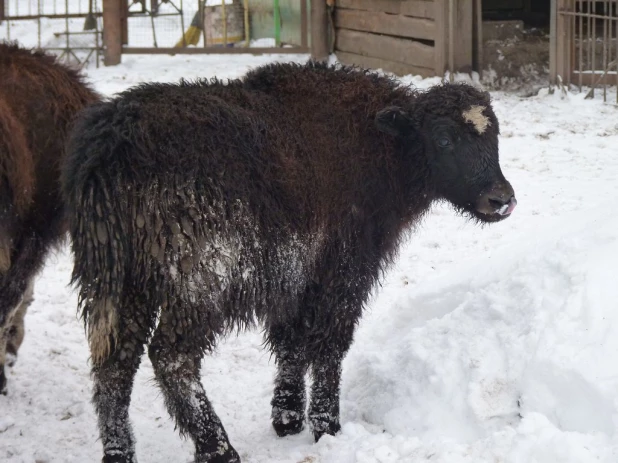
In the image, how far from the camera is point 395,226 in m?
5.13

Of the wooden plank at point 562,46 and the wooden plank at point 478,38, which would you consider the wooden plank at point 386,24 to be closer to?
the wooden plank at point 478,38

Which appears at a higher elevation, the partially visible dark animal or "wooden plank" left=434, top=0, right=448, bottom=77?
"wooden plank" left=434, top=0, right=448, bottom=77

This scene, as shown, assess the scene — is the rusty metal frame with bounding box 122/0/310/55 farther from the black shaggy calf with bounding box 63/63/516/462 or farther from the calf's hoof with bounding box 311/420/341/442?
the calf's hoof with bounding box 311/420/341/442

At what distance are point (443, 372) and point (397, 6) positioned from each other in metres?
9.29

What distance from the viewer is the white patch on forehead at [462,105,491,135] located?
492cm

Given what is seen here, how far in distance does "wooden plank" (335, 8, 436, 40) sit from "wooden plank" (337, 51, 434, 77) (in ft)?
1.38

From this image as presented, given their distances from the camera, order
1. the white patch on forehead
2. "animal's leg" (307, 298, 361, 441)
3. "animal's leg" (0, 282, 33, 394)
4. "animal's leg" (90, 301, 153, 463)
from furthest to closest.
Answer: "animal's leg" (0, 282, 33, 394) < "animal's leg" (307, 298, 361, 441) < the white patch on forehead < "animal's leg" (90, 301, 153, 463)

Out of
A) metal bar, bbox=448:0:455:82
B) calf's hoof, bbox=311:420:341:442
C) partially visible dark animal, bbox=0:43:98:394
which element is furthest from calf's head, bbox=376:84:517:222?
metal bar, bbox=448:0:455:82

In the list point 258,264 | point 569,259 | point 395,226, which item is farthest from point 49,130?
point 569,259

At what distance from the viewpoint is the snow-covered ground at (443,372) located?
4387 millimetres

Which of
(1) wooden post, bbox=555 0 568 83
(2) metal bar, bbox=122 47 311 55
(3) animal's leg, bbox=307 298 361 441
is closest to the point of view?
(3) animal's leg, bbox=307 298 361 441

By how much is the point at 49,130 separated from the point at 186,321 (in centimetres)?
194

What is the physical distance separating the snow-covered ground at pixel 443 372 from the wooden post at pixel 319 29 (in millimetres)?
7837

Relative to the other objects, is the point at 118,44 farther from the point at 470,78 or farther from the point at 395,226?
the point at 395,226
